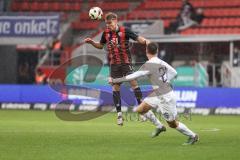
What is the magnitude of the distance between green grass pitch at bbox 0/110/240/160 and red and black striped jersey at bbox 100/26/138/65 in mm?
1801

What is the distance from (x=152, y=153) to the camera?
1257cm

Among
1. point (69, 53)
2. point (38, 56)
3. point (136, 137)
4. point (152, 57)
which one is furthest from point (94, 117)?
point (38, 56)

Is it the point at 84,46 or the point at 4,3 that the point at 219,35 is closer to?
the point at 84,46

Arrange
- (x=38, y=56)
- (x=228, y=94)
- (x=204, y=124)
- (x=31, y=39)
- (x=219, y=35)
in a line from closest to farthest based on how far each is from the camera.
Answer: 1. (x=204, y=124)
2. (x=228, y=94)
3. (x=219, y=35)
4. (x=31, y=39)
5. (x=38, y=56)

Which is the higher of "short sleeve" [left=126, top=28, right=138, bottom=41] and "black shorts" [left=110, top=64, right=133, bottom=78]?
"short sleeve" [left=126, top=28, right=138, bottom=41]

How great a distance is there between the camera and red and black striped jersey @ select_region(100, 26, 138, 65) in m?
17.5

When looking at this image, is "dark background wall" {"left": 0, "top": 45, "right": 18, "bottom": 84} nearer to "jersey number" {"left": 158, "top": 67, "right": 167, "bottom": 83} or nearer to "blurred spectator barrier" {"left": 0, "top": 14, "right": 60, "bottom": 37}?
"blurred spectator barrier" {"left": 0, "top": 14, "right": 60, "bottom": 37}

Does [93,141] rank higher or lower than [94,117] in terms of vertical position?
higher

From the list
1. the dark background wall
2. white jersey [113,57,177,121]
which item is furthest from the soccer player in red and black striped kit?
the dark background wall

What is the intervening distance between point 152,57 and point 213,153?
7.96ft

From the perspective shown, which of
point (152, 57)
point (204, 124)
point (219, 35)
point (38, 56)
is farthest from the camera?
point (38, 56)

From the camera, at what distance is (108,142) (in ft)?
48.2

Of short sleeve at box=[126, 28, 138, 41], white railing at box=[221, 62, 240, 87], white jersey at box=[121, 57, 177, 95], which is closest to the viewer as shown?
white jersey at box=[121, 57, 177, 95]

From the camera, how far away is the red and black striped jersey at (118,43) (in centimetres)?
1752
